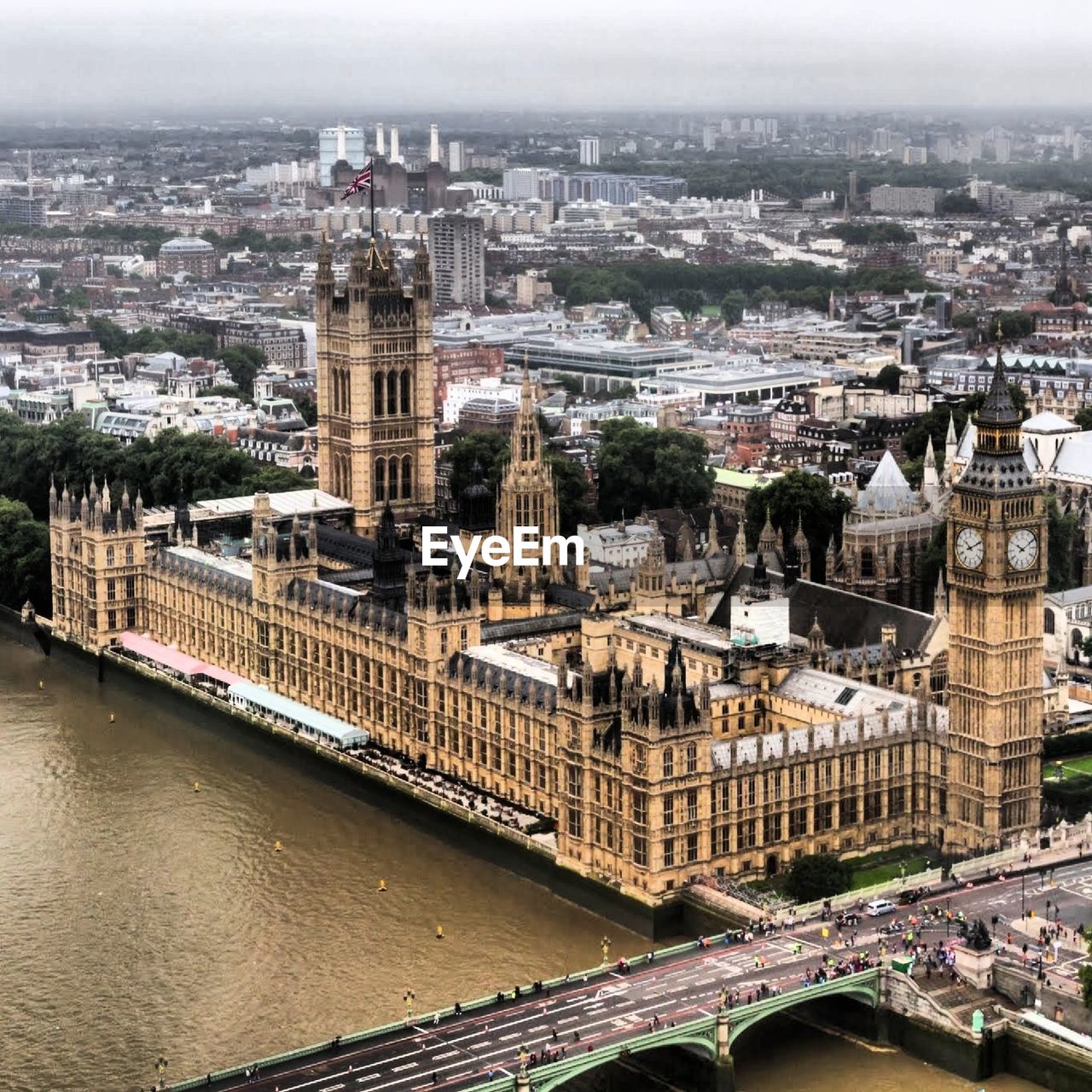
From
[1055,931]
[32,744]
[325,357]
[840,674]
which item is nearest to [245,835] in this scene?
[32,744]

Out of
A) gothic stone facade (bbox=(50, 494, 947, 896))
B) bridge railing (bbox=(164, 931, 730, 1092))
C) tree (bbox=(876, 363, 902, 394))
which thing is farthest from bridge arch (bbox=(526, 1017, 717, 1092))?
tree (bbox=(876, 363, 902, 394))

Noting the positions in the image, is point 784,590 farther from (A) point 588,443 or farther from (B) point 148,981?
(A) point 588,443

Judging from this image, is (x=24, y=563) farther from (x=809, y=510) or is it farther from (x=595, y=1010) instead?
(x=595, y=1010)

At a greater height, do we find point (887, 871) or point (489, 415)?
point (489, 415)

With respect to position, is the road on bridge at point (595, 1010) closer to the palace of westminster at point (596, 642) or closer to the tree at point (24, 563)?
the palace of westminster at point (596, 642)

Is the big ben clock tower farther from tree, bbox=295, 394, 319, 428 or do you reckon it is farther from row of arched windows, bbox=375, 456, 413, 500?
tree, bbox=295, 394, 319, 428

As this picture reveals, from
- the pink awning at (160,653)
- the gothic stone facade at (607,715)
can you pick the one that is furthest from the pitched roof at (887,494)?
the pink awning at (160,653)

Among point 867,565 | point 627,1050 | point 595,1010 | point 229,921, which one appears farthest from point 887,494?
point 627,1050
